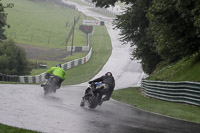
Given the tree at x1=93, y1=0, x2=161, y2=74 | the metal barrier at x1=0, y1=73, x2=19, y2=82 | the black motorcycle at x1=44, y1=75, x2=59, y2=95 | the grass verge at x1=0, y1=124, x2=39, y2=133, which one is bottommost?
the metal barrier at x1=0, y1=73, x2=19, y2=82

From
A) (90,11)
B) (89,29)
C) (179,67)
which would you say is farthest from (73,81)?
(90,11)

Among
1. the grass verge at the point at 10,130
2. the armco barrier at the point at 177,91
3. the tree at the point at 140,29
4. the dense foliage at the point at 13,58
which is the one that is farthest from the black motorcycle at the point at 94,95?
the dense foliage at the point at 13,58

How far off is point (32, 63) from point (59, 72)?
40187 millimetres

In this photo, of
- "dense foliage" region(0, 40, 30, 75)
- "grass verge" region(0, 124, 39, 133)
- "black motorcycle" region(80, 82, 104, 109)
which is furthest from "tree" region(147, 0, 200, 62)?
"dense foliage" region(0, 40, 30, 75)

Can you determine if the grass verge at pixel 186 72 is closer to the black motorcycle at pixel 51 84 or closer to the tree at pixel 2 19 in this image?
the black motorcycle at pixel 51 84

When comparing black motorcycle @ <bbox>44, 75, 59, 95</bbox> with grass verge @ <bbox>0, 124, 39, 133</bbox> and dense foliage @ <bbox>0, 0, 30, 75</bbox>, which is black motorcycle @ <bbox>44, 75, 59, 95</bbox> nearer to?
grass verge @ <bbox>0, 124, 39, 133</bbox>

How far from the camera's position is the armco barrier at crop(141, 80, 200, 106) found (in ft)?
56.2

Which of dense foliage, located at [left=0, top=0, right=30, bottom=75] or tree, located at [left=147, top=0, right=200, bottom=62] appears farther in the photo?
dense foliage, located at [left=0, top=0, right=30, bottom=75]

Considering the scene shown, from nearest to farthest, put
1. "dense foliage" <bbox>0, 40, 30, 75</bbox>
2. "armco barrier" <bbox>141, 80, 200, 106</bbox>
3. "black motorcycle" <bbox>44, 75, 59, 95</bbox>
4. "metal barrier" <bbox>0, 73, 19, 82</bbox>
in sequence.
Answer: "armco barrier" <bbox>141, 80, 200, 106</bbox> < "black motorcycle" <bbox>44, 75, 59, 95</bbox> < "metal barrier" <bbox>0, 73, 19, 82</bbox> < "dense foliage" <bbox>0, 40, 30, 75</bbox>

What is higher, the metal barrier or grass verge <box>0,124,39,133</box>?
grass verge <box>0,124,39,133</box>

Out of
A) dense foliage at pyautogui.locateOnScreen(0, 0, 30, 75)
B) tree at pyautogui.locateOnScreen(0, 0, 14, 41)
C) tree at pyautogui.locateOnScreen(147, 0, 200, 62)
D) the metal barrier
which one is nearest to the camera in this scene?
tree at pyautogui.locateOnScreen(147, 0, 200, 62)

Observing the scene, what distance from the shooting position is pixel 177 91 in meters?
19.2

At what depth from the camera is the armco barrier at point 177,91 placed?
1712cm

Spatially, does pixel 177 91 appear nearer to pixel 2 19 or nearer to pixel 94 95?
pixel 94 95
